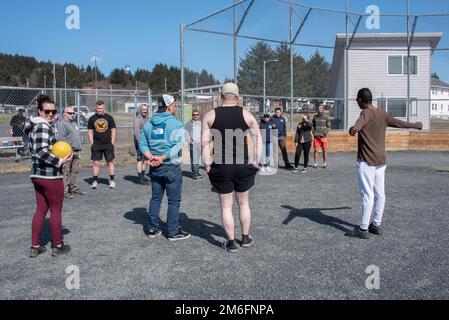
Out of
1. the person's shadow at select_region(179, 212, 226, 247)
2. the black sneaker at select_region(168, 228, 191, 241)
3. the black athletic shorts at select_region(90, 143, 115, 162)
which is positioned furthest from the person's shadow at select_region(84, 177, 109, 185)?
the black sneaker at select_region(168, 228, 191, 241)

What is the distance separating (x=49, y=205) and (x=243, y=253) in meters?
2.38

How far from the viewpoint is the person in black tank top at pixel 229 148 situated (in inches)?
197

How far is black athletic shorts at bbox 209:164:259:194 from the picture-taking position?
503 centimetres

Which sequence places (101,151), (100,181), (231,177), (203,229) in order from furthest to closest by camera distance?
(100,181) < (101,151) < (203,229) < (231,177)

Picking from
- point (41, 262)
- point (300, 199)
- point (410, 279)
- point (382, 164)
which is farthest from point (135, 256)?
point (300, 199)

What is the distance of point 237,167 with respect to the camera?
505 centimetres

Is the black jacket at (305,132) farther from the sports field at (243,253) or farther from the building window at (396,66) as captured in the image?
the building window at (396,66)

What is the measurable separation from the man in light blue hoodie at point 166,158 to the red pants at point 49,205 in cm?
121

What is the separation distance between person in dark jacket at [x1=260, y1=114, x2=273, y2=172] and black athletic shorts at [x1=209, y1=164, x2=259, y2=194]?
7.00m

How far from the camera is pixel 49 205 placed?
5.07 m

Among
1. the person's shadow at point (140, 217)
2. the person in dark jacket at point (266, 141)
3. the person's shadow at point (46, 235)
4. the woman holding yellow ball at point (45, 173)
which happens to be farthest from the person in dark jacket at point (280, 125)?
the woman holding yellow ball at point (45, 173)

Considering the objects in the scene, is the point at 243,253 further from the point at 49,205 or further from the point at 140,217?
the point at 140,217

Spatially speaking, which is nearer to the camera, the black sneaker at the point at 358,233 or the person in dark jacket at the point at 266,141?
the black sneaker at the point at 358,233

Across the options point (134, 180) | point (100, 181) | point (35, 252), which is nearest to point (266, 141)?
point (134, 180)
